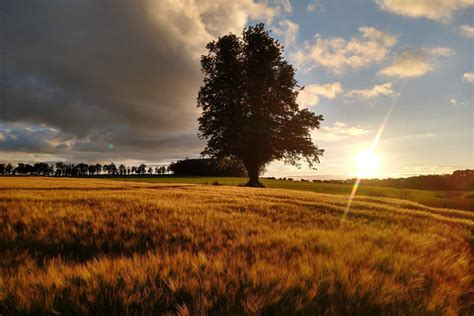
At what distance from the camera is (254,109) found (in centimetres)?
3009

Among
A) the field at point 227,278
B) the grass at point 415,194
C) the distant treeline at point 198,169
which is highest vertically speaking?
the distant treeline at point 198,169

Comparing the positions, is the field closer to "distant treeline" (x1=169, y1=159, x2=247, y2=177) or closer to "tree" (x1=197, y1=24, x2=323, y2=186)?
"tree" (x1=197, y1=24, x2=323, y2=186)

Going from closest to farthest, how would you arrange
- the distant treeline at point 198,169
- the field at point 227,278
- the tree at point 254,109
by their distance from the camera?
Result: the field at point 227,278 < the tree at point 254,109 < the distant treeline at point 198,169

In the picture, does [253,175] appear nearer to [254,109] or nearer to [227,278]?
[254,109]

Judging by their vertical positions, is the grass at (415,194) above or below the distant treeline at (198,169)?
below

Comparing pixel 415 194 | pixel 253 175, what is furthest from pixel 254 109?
pixel 415 194

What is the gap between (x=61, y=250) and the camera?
3305mm

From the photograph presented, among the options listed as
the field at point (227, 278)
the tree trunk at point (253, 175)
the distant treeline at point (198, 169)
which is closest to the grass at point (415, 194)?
the tree trunk at point (253, 175)

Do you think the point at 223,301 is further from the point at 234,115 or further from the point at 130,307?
the point at 234,115

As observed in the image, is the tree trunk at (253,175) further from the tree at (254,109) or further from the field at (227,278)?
the field at (227,278)

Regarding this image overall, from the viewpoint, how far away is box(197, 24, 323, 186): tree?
1151 inches

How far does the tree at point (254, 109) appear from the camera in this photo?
29234 millimetres

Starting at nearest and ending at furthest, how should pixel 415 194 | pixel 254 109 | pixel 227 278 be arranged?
pixel 227 278 → pixel 254 109 → pixel 415 194

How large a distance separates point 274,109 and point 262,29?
10.5 meters
